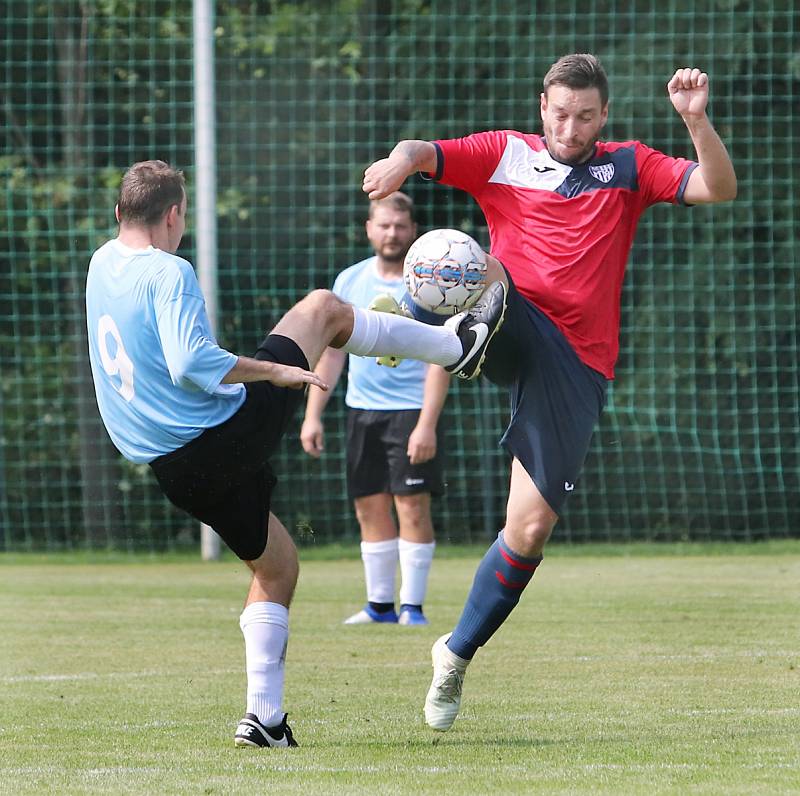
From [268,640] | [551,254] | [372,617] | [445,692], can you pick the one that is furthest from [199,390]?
[372,617]

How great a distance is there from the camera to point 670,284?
15117 mm

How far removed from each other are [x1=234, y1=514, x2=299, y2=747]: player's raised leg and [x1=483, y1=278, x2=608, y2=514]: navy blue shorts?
91cm

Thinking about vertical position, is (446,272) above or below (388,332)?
above

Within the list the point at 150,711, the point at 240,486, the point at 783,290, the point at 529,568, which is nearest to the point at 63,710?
the point at 150,711

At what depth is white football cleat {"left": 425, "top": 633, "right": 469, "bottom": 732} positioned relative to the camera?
495cm

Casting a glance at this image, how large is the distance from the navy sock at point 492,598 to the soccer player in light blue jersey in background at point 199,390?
26.2 inches

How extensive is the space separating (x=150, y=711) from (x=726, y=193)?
2.62 meters

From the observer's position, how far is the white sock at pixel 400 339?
489cm

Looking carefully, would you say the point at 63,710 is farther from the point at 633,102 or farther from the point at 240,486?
the point at 633,102

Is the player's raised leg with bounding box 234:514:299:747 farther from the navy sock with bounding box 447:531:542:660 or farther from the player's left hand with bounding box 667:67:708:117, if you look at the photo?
the player's left hand with bounding box 667:67:708:117

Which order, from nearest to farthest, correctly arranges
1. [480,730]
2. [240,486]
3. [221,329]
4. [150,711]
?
[240,486]
[480,730]
[150,711]
[221,329]

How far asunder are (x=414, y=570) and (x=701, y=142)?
147 inches

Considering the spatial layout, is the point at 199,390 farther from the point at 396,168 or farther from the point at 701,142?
the point at 701,142

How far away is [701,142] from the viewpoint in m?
5.15
